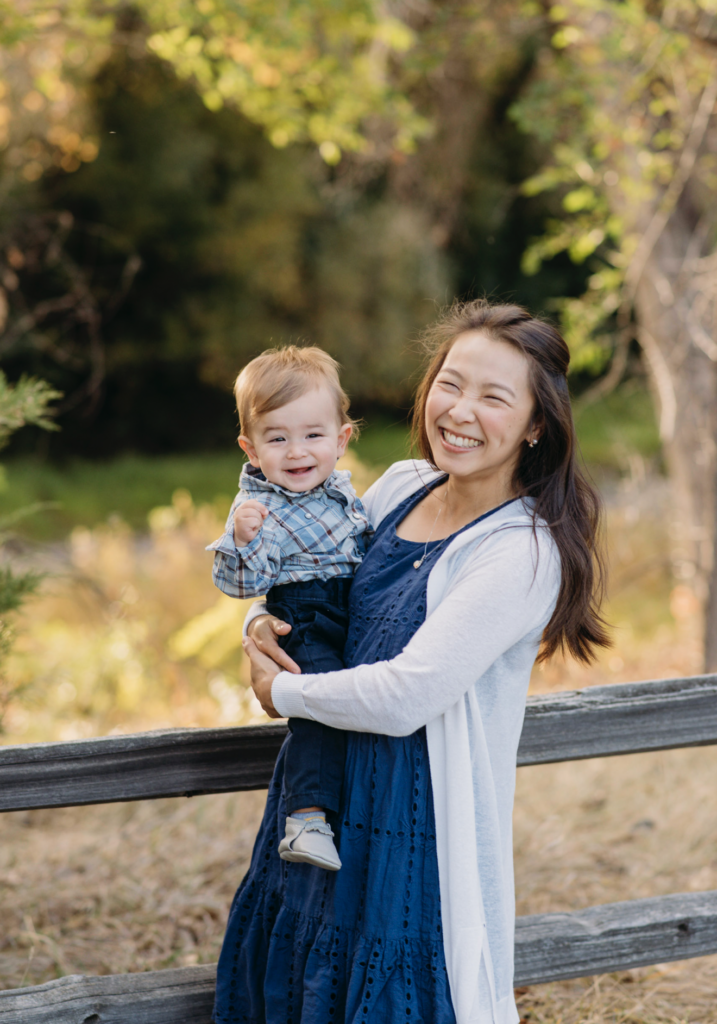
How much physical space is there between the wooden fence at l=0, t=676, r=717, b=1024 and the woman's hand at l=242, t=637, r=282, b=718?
0.37 m

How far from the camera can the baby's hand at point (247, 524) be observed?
5.87 ft

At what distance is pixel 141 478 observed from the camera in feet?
44.6

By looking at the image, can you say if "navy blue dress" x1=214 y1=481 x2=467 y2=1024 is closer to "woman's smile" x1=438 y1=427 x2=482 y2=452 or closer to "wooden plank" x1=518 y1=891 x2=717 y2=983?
"woman's smile" x1=438 y1=427 x2=482 y2=452

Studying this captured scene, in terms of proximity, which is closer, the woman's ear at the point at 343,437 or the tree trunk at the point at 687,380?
the woman's ear at the point at 343,437

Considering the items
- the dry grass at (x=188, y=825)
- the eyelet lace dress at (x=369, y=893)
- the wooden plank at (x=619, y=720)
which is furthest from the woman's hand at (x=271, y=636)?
the dry grass at (x=188, y=825)

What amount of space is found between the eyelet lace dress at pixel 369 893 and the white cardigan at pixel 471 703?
0.04 metres


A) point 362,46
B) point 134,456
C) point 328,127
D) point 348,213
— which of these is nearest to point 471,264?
point 348,213

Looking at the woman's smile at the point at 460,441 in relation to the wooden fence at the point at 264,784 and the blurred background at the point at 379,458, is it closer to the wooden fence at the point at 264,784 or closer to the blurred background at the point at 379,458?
the blurred background at the point at 379,458

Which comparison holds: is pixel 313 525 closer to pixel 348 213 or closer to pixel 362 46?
pixel 362 46

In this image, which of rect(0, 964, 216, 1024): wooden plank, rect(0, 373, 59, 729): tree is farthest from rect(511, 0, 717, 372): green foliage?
rect(0, 964, 216, 1024): wooden plank

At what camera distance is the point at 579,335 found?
203 inches

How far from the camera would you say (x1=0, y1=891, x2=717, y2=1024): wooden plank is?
202 centimetres

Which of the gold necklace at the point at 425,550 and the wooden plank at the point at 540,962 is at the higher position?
the gold necklace at the point at 425,550

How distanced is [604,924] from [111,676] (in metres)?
3.47
